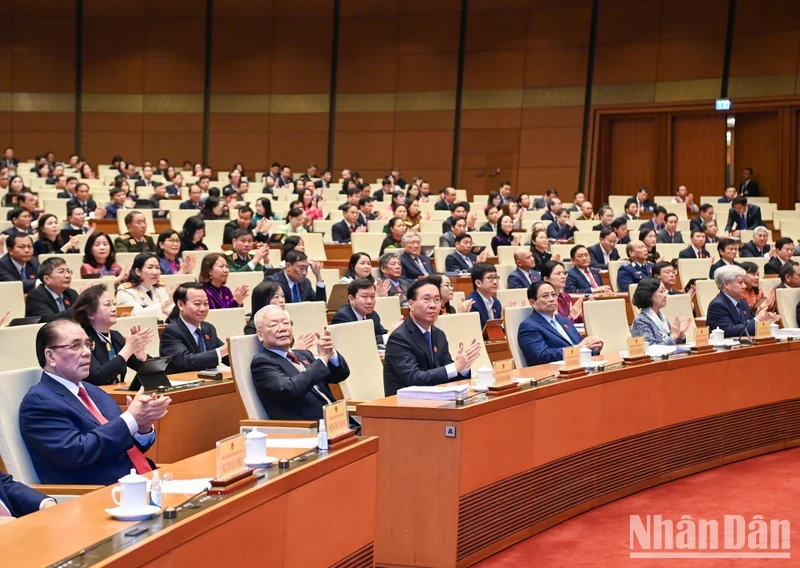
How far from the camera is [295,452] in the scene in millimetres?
2820

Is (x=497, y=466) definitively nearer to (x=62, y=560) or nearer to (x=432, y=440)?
(x=432, y=440)

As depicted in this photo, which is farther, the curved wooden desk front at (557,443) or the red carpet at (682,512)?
the red carpet at (682,512)

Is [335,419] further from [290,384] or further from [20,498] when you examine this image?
[20,498]

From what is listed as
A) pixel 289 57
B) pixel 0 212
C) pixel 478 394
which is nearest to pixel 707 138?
pixel 289 57

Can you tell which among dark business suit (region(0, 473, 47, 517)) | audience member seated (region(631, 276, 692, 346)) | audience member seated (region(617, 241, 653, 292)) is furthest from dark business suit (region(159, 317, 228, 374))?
audience member seated (region(617, 241, 653, 292))

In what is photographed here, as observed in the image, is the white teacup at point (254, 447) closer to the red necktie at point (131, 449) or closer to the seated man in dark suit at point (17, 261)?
the red necktie at point (131, 449)

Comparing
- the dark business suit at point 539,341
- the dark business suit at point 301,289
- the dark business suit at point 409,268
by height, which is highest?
the dark business suit at point 409,268

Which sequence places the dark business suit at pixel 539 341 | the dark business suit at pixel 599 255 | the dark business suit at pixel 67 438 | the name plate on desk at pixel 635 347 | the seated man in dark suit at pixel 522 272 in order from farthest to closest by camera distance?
the dark business suit at pixel 599 255 → the seated man in dark suit at pixel 522 272 → the dark business suit at pixel 539 341 → the name plate on desk at pixel 635 347 → the dark business suit at pixel 67 438

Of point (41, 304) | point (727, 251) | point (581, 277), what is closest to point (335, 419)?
point (41, 304)

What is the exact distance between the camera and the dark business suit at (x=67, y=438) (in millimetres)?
2779

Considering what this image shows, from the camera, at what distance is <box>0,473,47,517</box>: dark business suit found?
2605 mm

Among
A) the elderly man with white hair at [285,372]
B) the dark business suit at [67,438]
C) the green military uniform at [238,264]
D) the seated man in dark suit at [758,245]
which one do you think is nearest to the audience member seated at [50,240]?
the green military uniform at [238,264]

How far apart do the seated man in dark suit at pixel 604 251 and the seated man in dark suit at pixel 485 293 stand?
9.14ft

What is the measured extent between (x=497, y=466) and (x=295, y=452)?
1.12 metres
